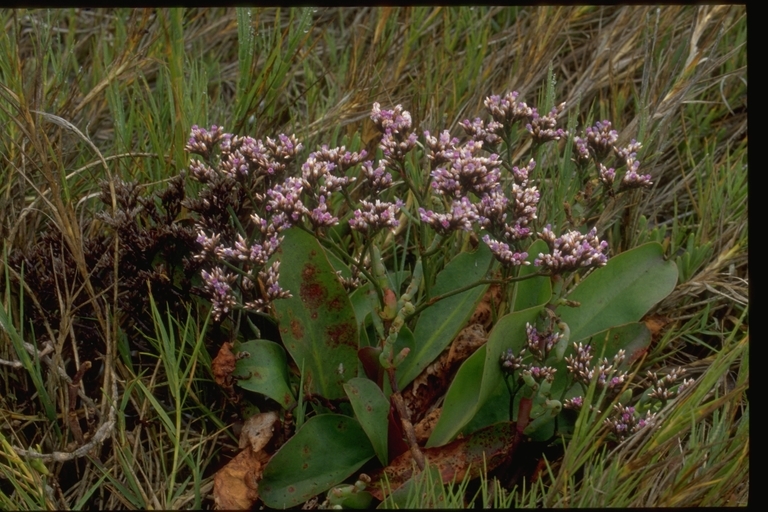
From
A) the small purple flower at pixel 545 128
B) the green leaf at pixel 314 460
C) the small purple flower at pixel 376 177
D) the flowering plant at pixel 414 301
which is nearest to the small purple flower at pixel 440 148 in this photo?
the flowering plant at pixel 414 301

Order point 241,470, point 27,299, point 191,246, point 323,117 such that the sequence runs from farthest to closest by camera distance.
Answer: point 323,117 < point 27,299 < point 191,246 < point 241,470

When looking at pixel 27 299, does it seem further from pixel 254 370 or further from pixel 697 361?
pixel 697 361

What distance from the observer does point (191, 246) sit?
6.92 ft

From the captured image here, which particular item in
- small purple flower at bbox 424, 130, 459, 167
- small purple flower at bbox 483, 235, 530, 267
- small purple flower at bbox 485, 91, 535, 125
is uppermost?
small purple flower at bbox 485, 91, 535, 125

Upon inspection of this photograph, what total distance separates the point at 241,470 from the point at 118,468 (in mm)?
328

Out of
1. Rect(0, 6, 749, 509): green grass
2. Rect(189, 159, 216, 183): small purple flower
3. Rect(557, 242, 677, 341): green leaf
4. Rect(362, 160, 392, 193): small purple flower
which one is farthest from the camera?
Rect(557, 242, 677, 341): green leaf

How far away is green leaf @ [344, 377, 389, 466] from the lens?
1.89m

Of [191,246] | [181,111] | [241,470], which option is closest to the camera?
[241,470]

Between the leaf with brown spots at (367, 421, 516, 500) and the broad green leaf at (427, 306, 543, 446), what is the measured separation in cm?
5

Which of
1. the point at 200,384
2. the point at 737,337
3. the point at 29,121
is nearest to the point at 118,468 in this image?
the point at 200,384

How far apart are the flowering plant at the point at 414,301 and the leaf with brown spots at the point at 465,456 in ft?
0.04

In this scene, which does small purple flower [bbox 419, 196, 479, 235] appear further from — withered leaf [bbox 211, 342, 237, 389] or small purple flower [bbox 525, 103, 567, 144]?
withered leaf [bbox 211, 342, 237, 389]

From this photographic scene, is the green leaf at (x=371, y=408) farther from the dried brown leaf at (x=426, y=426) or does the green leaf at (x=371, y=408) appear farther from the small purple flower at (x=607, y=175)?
the small purple flower at (x=607, y=175)

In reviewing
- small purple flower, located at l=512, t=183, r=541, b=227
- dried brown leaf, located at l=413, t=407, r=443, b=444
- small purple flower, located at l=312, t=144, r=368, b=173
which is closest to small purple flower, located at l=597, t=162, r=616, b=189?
small purple flower, located at l=512, t=183, r=541, b=227
